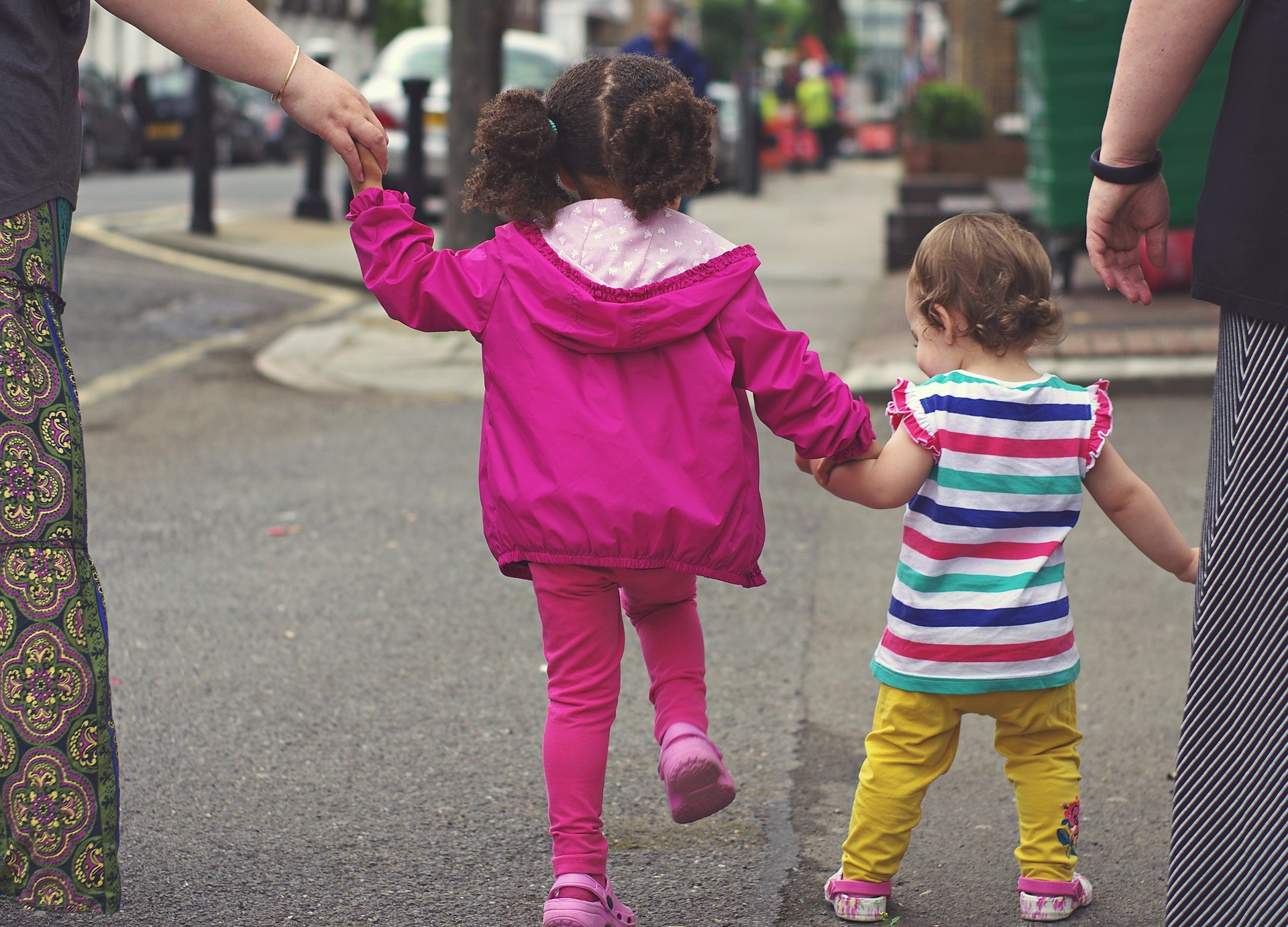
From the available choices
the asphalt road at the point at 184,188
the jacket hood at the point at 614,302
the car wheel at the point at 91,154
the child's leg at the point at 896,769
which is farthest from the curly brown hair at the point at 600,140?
the car wheel at the point at 91,154

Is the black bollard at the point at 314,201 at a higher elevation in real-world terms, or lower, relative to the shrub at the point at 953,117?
lower

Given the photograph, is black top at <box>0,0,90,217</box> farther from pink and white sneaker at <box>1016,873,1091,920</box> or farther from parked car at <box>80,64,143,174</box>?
parked car at <box>80,64,143,174</box>

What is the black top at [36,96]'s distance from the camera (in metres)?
2.13

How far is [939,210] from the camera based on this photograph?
11.2 metres

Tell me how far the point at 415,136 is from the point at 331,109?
8.79 metres

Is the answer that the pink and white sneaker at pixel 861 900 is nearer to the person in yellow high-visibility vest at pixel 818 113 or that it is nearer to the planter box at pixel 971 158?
the planter box at pixel 971 158

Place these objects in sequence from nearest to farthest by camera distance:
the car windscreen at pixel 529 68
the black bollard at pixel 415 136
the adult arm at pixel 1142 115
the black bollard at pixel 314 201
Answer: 1. the adult arm at pixel 1142 115
2. the black bollard at pixel 415 136
3. the black bollard at pixel 314 201
4. the car windscreen at pixel 529 68

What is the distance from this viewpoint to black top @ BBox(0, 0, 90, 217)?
2.13 m

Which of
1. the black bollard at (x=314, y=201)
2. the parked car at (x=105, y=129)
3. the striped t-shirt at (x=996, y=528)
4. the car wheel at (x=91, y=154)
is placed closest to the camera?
the striped t-shirt at (x=996, y=528)

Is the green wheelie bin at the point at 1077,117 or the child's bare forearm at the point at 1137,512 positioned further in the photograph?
the green wheelie bin at the point at 1077,117

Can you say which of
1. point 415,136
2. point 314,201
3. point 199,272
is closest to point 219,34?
point 415,136

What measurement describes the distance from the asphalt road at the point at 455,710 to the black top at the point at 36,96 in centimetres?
115

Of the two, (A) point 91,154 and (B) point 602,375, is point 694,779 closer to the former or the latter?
(B) point 602,375

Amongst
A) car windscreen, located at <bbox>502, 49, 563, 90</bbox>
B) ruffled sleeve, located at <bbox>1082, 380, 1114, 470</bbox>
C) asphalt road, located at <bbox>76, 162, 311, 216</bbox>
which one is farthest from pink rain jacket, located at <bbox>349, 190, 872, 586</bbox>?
asphalt road, located at <bbox>76, 162, 311, 216</bbox>
